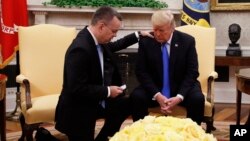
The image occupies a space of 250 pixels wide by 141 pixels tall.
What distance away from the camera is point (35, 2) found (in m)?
6.00

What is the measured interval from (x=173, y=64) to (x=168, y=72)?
3.1 inches

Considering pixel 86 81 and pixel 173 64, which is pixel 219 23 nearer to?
pixel 173 64

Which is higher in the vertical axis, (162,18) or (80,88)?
(162,18)

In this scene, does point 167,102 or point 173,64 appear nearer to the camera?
point 167,102

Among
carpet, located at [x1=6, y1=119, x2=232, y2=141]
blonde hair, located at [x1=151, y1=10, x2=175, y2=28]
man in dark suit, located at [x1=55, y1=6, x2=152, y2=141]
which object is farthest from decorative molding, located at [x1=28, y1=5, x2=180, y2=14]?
man in dark suit, located at [x1=55, y1=6, x2=152, y2=141]

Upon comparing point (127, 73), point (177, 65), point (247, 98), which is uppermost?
point (177, 65)

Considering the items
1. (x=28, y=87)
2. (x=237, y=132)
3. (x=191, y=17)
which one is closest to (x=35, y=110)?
(x=28, y=87)

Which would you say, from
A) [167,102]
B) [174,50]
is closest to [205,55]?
[174,50]

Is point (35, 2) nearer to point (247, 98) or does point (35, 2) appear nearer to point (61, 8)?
point (61, 8)

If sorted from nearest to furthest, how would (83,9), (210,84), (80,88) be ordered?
(80,88) → (210,84) → (83,9)

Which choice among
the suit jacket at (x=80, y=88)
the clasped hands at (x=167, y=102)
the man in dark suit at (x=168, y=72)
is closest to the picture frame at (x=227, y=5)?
the man in dark suit at (x=168, y=72)

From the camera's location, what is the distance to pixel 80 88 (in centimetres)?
303

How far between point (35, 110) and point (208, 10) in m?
3.28

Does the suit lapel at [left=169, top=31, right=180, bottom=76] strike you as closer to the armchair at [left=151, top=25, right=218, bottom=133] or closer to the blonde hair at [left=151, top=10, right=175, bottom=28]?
the blonde hair at [left=151, top=10, right=175, bottom=28]
